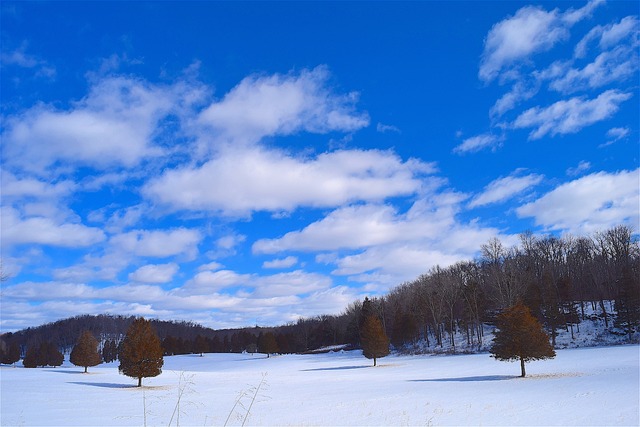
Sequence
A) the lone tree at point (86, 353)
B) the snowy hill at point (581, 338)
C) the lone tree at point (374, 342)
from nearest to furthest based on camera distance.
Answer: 1. the lone tree at point (86, 353)
2. the lone tree at point (374, 342)
3. the snowy hill at point (581, 338)

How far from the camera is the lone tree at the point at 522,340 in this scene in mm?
31797

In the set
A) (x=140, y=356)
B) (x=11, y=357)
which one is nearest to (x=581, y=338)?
(x=140, y=356)

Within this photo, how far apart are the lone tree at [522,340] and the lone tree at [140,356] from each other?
3001 centimetres

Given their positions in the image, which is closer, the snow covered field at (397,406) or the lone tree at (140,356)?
the snow covered field at (397,406)

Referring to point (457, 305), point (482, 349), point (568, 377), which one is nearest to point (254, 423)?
point (568, 377)

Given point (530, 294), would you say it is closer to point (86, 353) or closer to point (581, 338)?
point (581, 338)

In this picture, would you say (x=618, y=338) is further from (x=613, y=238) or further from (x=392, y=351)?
(x=392, y=351)

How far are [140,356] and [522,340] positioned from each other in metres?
32.8

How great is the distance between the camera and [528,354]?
31.8 metres

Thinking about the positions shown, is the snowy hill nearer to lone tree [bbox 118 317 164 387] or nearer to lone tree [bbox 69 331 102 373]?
lone tree [bbox 118 317 164 387]

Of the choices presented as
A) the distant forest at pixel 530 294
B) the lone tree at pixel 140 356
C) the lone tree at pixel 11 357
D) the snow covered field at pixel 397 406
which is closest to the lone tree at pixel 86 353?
the lone tree at pixel 140 356

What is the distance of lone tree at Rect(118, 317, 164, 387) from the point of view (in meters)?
39.3

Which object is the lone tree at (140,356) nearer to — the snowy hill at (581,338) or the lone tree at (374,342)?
the lone tree at (374,342)

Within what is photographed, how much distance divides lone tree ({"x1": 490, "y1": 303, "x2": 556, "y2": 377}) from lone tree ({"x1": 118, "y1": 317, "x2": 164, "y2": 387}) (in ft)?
98.5
